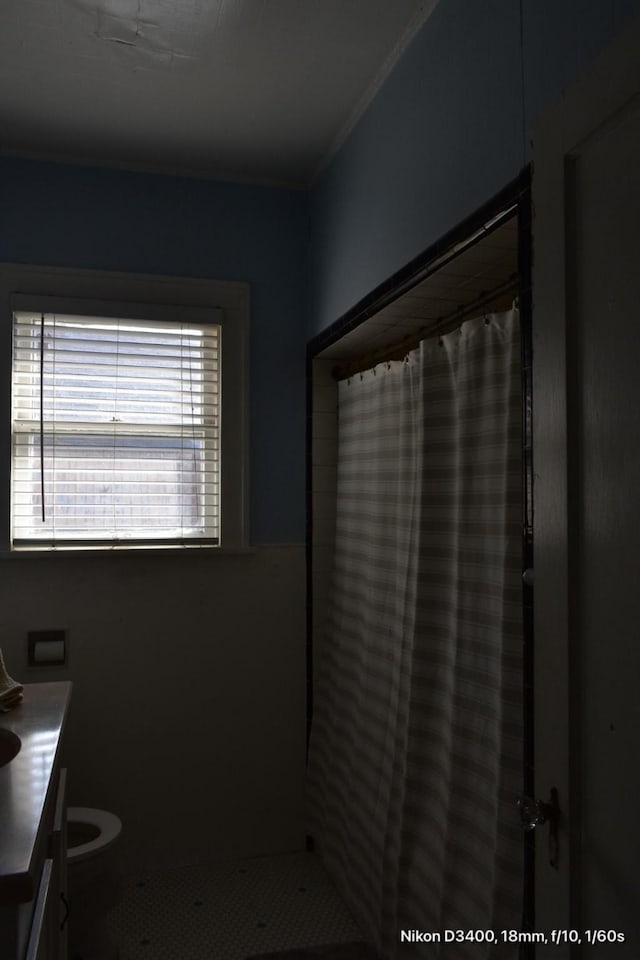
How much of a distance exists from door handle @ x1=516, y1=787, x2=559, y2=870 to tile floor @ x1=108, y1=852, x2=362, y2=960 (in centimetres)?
156

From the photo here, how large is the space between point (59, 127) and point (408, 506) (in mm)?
1810

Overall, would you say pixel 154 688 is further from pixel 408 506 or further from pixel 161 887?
pixel 408 506

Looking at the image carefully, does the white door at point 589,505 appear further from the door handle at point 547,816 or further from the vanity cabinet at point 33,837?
the vanity cabinet at point 33,837

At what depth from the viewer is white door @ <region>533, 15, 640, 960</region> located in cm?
102

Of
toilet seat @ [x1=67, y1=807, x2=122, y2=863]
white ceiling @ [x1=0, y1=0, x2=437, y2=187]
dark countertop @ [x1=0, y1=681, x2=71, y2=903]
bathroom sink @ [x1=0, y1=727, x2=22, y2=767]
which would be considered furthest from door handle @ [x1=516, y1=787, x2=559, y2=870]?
white ceiling @ [x1=0, y1=0, x2=437, y2=187]

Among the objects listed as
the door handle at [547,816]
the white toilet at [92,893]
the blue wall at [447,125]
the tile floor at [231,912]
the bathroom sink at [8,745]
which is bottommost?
the tile floor at [231,912]

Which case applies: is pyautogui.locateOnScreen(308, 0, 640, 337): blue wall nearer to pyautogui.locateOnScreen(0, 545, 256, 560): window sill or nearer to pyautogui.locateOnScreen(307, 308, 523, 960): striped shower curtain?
pyautogui.locateOnScreen(307, 308, 523, 960): striped shower curtain

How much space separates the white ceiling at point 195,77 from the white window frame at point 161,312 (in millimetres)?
456

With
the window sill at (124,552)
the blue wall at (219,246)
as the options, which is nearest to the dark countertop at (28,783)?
the window sill at (124,552)

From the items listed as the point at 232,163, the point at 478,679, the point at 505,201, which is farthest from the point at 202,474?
the point at 505,201

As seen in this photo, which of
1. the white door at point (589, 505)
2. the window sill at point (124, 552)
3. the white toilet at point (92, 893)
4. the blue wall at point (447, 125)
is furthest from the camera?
the window sill at point (124, 552)

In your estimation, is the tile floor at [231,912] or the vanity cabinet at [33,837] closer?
the vanity cabinet at [33,837]

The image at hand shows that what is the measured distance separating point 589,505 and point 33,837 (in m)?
1.01

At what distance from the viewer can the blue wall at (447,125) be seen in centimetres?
136
